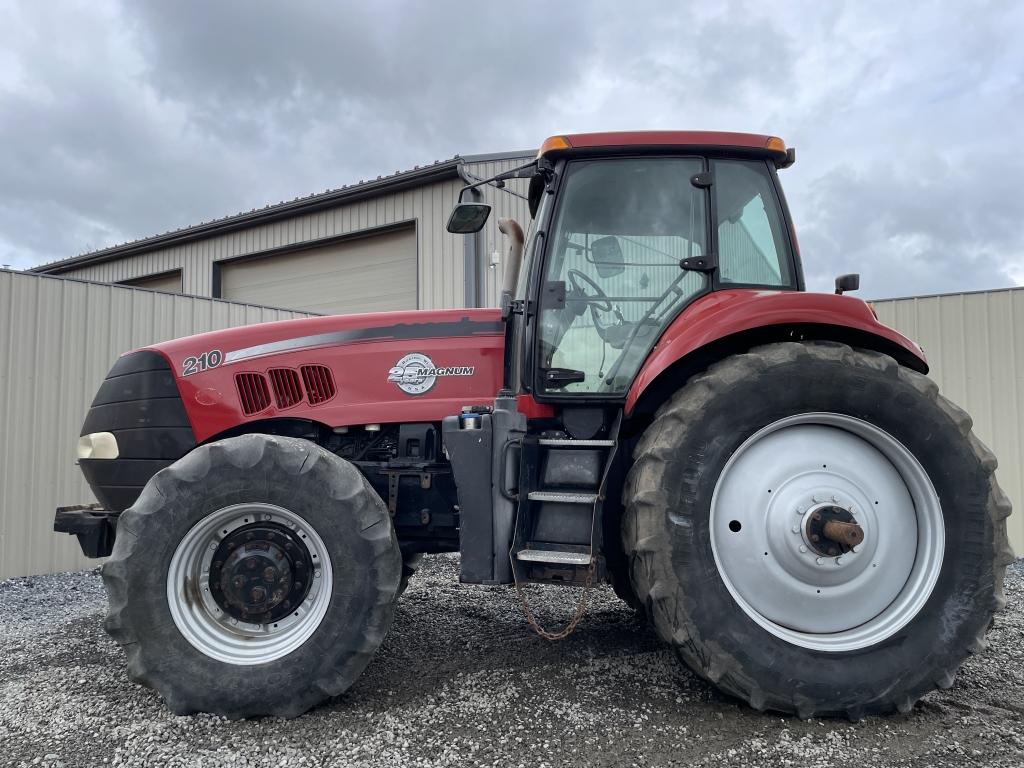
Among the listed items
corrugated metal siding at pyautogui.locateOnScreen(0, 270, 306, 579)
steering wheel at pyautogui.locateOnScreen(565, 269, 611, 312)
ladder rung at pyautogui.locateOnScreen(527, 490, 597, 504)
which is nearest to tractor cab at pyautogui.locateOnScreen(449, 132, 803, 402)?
steering wheel at pyautogui.locateOnScreen(565, 269, 611, 312)

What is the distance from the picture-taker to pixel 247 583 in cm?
273

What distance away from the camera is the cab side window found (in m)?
3.14

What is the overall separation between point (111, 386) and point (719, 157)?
3119 mm

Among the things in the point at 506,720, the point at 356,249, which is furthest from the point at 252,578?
the point at 356,249

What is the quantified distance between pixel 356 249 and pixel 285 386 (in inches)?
314

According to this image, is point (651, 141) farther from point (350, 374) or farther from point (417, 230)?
point (417, 230)

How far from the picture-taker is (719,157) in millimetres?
3168

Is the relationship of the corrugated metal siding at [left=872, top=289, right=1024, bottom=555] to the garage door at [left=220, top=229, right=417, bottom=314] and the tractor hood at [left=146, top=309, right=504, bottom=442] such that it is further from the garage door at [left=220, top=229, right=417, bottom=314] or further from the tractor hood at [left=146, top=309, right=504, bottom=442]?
the garage door at [left=220, top=229, right=417, bottom=314]

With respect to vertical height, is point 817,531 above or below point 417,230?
below

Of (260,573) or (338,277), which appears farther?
(338,277)

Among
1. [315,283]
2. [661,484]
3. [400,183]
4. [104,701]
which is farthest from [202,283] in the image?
[661,484]

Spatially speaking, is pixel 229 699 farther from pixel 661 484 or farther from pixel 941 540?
pixel 941 540

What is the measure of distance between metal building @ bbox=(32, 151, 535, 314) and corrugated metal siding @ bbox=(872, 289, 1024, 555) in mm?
4789


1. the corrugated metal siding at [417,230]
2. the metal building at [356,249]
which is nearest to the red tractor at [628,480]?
the metal building at [356,249]
